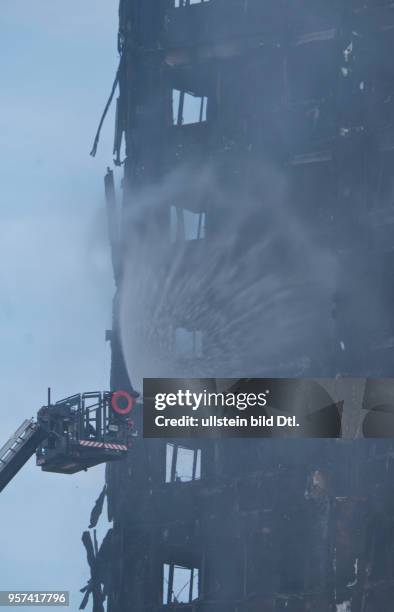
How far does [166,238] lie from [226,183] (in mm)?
3251

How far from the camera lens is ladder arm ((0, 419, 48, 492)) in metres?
49.6

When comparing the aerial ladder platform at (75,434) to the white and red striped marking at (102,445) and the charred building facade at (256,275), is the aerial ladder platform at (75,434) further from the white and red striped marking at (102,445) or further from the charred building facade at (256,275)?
the charred building facade at (256,275)

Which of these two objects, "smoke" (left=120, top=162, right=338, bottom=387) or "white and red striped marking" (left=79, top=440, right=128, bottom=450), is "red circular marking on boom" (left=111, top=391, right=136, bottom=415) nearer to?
"white and red striped marking" (left=79, top=440, right=128, bottom=450)

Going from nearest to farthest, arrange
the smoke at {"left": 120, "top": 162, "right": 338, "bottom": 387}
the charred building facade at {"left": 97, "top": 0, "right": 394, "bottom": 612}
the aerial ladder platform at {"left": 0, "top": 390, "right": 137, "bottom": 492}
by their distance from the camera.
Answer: the aerial ladder platform at {"left": 0, "top": 390, "right": 137, "bottom": 492} < the charred building facade at {"left": 97, "top": 0, "right": 394, "bottom": 612} < the smoke at {"left": 120, "top": 162, "right": 338, "bottom": 387}

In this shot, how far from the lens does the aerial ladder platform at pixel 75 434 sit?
4878 cm

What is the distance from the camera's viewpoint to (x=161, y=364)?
67125 mm

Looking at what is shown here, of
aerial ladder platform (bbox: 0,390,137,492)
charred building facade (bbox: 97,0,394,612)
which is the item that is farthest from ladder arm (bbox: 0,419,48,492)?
charred building facade (bbox: 97,0,394,612)

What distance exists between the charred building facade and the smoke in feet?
0.26

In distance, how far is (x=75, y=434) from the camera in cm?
4881

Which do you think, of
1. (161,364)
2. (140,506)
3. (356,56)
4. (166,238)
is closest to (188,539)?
(140,506)

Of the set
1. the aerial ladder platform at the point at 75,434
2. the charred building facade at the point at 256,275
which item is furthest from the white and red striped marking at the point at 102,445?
the charred building facade at the point at 256,275

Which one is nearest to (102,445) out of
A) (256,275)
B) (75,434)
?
(75,434)

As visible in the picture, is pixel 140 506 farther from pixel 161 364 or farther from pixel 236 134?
pixel 236 134

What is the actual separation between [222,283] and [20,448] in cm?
2028
